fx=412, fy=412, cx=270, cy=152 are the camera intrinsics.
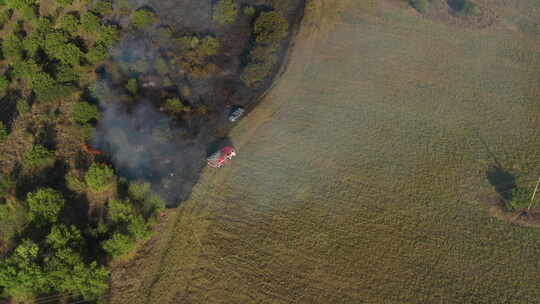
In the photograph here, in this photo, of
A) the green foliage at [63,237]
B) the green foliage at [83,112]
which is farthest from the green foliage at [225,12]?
the green foliage at [63,237]

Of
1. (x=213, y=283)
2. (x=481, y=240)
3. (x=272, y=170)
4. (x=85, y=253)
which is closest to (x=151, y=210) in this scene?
(x=85, y=253)

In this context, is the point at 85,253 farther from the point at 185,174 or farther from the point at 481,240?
the point at 481,240

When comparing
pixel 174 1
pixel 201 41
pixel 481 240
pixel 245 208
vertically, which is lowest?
pixel 481 240

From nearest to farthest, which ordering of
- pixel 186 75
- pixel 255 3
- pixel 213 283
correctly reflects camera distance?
pixel 213 283
pixel 186 75
pixel 255 3

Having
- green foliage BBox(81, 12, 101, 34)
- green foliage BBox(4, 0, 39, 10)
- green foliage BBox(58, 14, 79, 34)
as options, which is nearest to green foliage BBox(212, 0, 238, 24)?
green foliage BBox(81, 12, 101, 34)

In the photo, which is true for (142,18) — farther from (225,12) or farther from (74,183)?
(74,183)

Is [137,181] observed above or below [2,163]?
below

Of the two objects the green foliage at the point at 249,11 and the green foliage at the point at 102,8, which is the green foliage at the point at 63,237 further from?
the green foliage at the point at 249,11

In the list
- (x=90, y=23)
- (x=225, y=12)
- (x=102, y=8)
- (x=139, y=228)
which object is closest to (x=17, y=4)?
(x=102, y=8)
